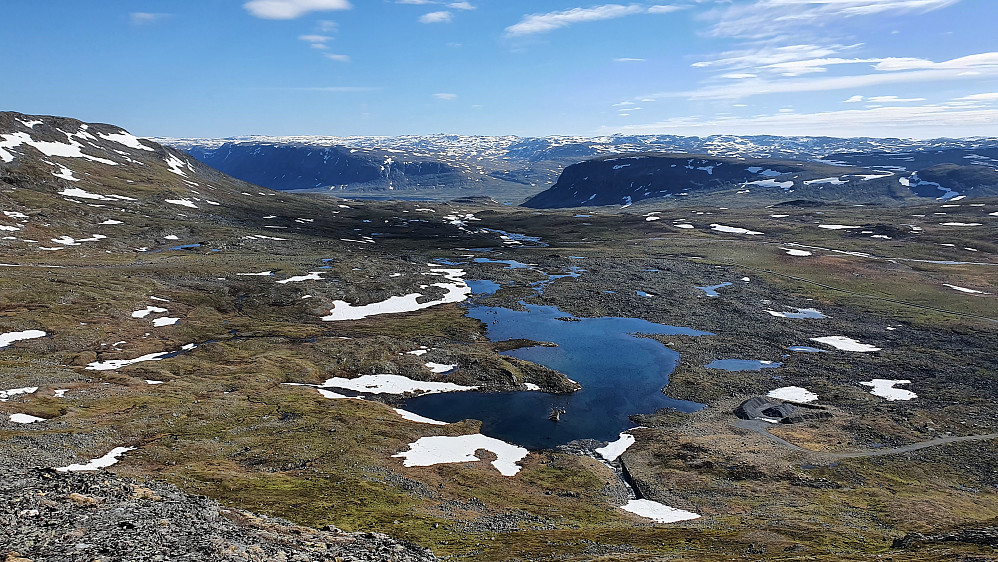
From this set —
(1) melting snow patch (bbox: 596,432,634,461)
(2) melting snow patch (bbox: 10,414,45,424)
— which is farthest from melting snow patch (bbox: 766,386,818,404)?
(2) melting snow patch (bbox: 10,414,45,424)

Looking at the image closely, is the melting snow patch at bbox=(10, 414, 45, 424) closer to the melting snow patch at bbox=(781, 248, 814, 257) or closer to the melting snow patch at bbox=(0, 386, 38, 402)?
the melting snow patch at bbox=(0, 386, 38, 402)

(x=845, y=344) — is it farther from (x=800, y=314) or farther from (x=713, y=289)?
(x=713, y=289)

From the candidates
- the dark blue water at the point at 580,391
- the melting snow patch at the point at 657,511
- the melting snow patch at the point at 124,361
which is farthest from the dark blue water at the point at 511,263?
the melting snow patch at the point at 657,511

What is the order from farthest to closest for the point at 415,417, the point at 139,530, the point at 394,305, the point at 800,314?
the point at 394,305 → the point at 800,314 → the point at 415,417 → the point at 139,530

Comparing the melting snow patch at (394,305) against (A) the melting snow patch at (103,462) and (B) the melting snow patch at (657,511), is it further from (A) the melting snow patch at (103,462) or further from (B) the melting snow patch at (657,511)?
(B) the melting snow patch at (657,511)

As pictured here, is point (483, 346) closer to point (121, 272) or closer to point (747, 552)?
point (747, 552)

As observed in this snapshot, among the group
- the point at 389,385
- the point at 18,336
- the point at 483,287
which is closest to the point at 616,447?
the point at 389,385
